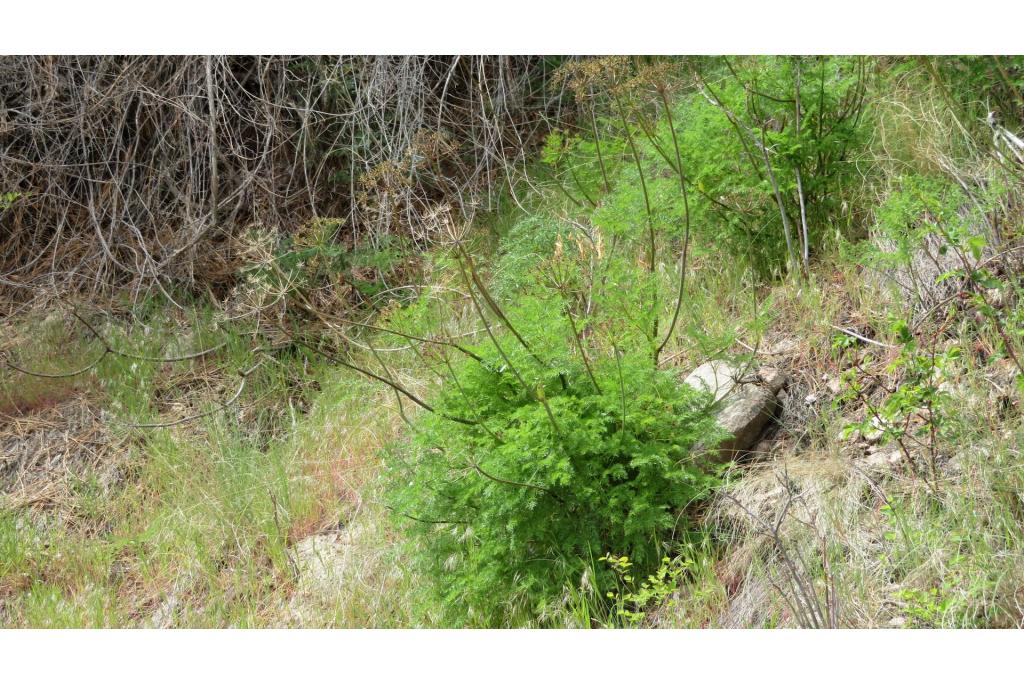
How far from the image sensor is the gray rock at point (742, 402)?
2.74 metres

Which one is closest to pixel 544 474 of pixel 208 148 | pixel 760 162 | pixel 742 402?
pixel 742 402

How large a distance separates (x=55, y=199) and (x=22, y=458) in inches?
63.7

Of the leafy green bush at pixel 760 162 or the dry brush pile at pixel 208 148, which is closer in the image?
the leafy green bush at pixel 760 162

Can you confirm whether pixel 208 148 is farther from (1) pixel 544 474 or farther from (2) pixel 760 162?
(1) pixel 544 474

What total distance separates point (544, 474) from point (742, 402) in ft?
2.37

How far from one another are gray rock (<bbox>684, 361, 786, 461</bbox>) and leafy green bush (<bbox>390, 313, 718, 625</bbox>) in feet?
0.55

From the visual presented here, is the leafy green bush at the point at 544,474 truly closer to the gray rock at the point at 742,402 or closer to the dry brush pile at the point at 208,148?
the gray rock at the point at 742,402

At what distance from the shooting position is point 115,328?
16.5 ft

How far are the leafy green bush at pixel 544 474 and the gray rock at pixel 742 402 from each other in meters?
0.17

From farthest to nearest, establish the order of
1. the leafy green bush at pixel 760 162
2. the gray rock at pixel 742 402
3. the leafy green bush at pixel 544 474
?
the leafy green bush at pixel 760 162
the gray rock at pixel 742 402
the leafy green bush at pixel 544 474

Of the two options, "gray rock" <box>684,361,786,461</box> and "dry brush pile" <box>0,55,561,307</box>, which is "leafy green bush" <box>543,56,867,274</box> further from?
"dry brush pile" <box>0,55,561,307</box>

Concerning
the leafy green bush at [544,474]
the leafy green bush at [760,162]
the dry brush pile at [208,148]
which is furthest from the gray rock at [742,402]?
the dry brush pile at [208,148]
